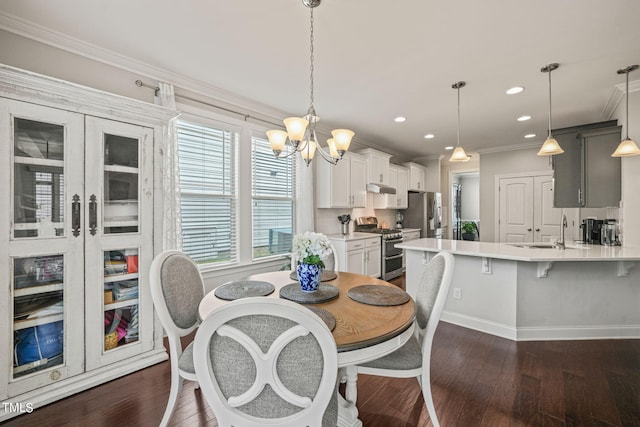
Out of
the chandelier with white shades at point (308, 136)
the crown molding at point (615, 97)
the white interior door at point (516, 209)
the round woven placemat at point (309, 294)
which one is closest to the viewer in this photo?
the round woven placemat at point (309, 294)

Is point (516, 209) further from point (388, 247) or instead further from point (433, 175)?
point (388, 247)

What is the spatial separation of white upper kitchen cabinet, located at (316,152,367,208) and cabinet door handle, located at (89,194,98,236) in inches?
115

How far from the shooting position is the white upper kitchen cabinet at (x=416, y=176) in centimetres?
648

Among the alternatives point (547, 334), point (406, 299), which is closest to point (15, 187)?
point (406, 299)

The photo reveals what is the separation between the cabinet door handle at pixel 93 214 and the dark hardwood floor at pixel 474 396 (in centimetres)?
114

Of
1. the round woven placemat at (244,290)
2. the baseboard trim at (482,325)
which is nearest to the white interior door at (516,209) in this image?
the baseboard trim at (482,325)

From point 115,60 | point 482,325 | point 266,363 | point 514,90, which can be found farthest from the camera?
point 514,90

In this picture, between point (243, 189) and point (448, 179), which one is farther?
point (448, 179)

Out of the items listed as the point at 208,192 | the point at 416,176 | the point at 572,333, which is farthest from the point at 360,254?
the point at 416,176

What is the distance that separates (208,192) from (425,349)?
2684 millimetres

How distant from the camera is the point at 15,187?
5.88 ft

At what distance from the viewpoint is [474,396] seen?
195 centimetres

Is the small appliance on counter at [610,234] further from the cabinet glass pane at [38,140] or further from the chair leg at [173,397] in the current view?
the cabinet glass pane at [38,140]

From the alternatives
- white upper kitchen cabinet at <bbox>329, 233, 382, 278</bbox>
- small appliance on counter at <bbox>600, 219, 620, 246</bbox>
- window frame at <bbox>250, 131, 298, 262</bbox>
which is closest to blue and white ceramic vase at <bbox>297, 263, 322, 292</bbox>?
window frame at <bbox>250, 131, 298, 262</bbox>
